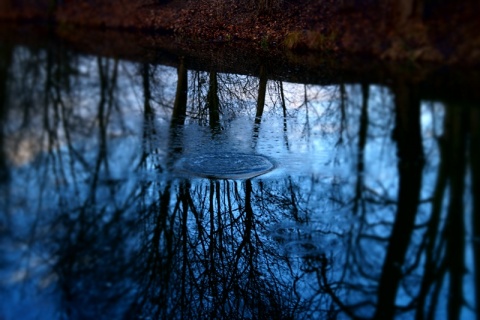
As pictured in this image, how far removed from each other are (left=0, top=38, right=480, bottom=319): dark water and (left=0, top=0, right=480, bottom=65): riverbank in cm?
357

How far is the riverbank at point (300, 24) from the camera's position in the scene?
657 inches

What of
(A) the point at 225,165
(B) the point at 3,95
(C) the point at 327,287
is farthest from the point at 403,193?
(B) the point at 3,95

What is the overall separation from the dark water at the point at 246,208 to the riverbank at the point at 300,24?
3574 millimetres

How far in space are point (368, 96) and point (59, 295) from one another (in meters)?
9.19

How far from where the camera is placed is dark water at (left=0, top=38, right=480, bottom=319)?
19.1 ft

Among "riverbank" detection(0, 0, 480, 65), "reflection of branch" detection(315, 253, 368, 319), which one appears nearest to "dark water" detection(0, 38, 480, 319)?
"reflection of branch" detection(315, 253, 368, 319)

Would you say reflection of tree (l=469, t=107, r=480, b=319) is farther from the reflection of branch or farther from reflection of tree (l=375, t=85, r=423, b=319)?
the reflection of branch

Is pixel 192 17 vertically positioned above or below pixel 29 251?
above

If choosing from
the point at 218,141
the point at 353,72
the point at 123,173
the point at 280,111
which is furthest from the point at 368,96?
the point at 123,173

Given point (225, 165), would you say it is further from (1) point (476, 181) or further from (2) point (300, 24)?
(2) point (300, 24)

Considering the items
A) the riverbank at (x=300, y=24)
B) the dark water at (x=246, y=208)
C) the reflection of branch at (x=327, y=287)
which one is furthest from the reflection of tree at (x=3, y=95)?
the riverbank at (x=300, y=24)

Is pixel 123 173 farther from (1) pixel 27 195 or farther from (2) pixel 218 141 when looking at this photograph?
(2) pixel 218 141

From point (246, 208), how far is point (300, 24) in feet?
52.5

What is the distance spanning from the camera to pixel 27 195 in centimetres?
870
